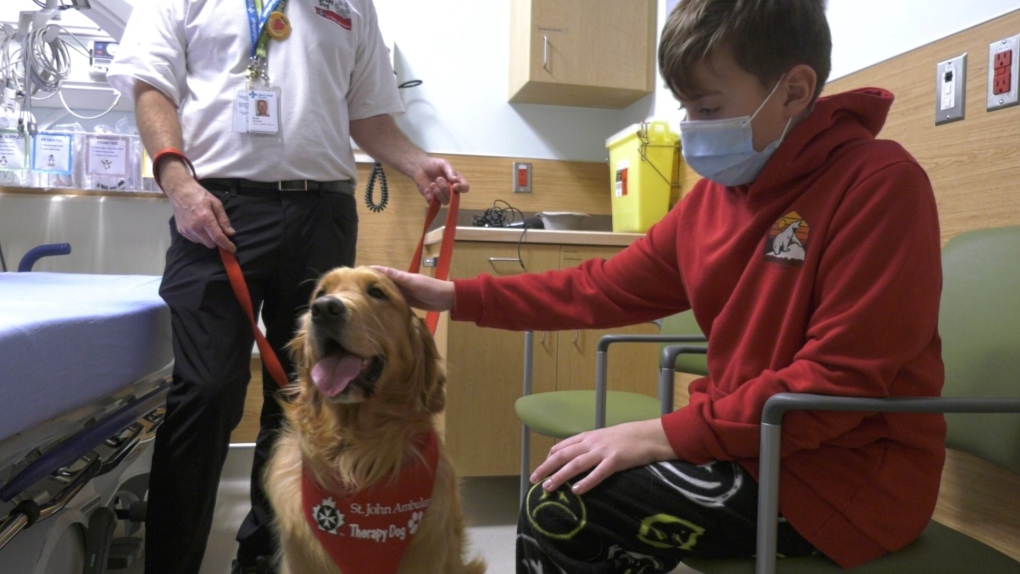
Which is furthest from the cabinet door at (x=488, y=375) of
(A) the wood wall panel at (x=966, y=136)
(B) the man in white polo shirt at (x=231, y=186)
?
(A) the wood wall panel at (x=966, y=136)

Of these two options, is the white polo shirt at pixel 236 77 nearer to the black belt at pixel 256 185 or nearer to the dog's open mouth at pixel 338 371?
the black belt at pixel 256 185

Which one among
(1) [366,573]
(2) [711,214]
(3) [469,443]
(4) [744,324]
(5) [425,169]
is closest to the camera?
(4) [744,324]

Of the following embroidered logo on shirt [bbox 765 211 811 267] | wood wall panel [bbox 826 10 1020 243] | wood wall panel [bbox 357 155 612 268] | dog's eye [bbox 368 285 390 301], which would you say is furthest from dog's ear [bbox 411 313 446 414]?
wood wall panel [bbox 357 155 612 268]

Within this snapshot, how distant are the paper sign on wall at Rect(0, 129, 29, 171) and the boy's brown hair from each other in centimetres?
267

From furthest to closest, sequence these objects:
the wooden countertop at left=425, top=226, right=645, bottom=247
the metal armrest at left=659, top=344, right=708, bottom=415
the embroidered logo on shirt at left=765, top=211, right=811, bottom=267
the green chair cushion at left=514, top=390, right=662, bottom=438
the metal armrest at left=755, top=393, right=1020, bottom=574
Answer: the wooden countertop at left=425, top=226, right=645, bottom=247 < the green chair cushion at left=514, top=390, right=662, bottom=438 < the metal armrest at left=659, top=344, right=708, bottom=415 < the embroidered logo on shirt at left=765, top=211, right=811, bottom=267 < the metal armrest at left=755, top=393, right=1020, bottom=574

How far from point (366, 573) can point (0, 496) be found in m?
0.62

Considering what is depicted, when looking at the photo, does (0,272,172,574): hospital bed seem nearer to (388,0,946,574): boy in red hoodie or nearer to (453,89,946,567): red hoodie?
(388,0,946,574): boy in red hoodie

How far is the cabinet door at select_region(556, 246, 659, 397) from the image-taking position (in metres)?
2.66

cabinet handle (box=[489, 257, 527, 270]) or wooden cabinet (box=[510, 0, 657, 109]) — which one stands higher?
wooden cabinet (box=[510, 0, 657, 109])

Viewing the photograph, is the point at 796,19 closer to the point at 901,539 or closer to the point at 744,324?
the point at 744,324

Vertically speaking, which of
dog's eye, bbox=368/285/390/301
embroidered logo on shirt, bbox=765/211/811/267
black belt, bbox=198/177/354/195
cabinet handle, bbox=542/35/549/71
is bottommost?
dog's eye, bbox=368/285/390/301

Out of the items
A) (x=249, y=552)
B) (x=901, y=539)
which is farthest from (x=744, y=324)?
(x=249, y=552)

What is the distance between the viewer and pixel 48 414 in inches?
41.9

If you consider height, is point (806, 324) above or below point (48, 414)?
above
